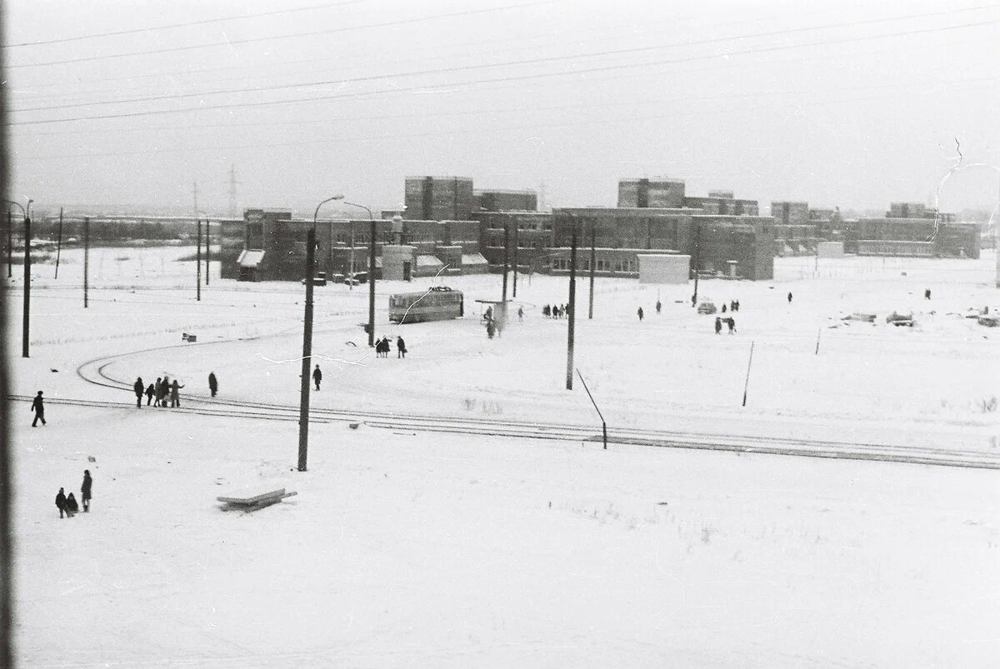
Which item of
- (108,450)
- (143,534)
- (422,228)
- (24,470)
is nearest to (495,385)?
(108,450)

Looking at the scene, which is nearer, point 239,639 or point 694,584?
point 239,639

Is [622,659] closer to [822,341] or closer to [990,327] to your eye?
[822,341]

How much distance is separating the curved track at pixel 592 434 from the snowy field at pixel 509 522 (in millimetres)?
756

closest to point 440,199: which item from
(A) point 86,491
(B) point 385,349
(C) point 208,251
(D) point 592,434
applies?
(C) point 208,251

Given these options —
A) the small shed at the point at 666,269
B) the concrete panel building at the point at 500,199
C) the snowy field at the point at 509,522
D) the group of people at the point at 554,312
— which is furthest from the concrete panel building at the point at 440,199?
the snowy field at the point at 509,522

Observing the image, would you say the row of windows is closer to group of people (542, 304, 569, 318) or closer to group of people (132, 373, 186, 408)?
group of people (542, 304, 569, 318)

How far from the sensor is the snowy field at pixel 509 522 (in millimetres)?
13672

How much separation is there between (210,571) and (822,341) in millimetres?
40444

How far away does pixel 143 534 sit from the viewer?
709 inches

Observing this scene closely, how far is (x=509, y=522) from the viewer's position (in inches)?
749

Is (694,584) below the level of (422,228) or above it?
below

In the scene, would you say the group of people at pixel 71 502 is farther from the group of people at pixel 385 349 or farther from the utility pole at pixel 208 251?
the utility pole at pixel 208 251

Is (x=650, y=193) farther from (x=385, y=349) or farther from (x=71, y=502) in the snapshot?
(x=71, y=502)

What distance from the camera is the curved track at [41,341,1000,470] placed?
1035 inches
